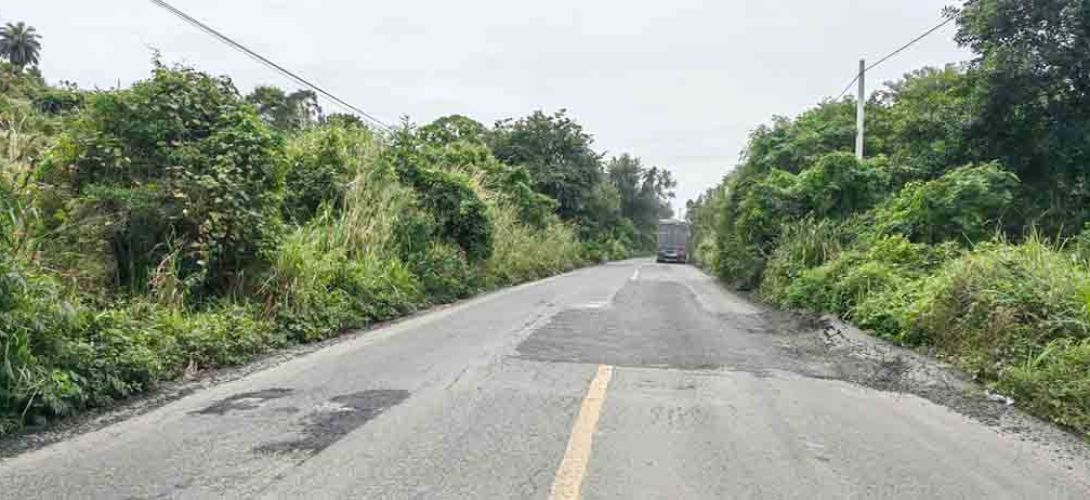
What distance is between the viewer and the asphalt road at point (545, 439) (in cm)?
400

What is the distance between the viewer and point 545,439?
4812 millimetres

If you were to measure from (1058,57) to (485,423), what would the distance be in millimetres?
13677

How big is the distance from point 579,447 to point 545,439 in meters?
0.27

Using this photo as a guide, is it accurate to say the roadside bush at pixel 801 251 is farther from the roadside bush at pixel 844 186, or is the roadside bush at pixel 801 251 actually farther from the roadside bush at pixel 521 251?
the roadside bush at pixel 521 251

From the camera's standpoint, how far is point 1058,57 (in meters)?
13.4

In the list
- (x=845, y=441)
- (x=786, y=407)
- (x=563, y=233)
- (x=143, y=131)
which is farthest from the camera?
(x=563, y=233)

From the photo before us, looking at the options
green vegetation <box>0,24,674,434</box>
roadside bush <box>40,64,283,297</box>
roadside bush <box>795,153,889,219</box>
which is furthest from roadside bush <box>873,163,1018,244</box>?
roadside bush <box>40,64,283,297</box>

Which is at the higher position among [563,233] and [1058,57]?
[1058,57]

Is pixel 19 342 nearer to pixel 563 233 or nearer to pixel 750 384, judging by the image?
pixel 750 384

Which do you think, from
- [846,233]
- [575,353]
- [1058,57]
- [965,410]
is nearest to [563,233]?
[846,233]

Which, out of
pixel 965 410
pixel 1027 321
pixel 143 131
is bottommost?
pixel 965 410

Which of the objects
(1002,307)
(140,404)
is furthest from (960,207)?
(140,404)

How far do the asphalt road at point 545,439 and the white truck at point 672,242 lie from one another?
163 ft

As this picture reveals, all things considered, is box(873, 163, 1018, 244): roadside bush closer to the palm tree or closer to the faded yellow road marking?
the faded yellow road marking
